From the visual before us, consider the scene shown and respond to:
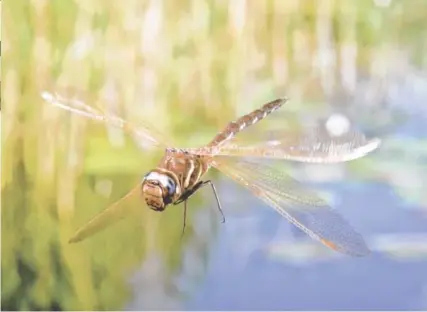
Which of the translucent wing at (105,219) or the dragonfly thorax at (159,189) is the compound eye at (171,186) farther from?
the translucent wing at (105,219)

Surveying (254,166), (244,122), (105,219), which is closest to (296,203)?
(254,166)

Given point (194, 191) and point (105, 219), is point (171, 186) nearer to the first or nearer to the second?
point (194, 191)

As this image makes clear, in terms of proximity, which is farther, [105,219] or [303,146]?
[105,219]

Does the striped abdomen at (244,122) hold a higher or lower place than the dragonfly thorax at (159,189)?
higher

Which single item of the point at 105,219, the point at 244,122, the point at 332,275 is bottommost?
the point at 332,275

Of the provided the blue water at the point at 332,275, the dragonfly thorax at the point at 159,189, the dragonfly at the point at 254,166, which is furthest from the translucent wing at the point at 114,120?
the blue water at the point at 332,275

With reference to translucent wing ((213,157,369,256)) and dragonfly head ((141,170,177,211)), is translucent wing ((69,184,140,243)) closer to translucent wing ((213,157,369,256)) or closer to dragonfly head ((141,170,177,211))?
dragonfly head ((141,170,177,211))
